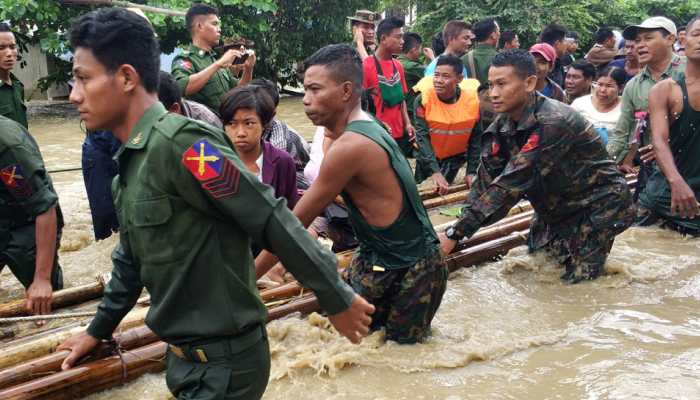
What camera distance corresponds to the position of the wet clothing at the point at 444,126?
705cm

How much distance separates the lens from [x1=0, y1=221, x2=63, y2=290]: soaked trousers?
4.03m

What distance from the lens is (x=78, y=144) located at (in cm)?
1075

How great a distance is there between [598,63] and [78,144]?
836 centimetres

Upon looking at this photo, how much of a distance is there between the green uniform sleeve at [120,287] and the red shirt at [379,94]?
516cm

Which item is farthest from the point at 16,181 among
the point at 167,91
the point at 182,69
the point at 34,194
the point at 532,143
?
the point at 532,143

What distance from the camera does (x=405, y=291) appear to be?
3.36m

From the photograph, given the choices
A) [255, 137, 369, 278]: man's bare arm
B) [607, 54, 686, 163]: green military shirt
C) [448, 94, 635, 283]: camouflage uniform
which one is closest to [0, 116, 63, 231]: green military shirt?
[255, 137, 369, 278]: man's bare arm

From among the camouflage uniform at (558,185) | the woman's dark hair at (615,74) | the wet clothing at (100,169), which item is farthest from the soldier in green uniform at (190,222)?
the woman's dark hair at (615,74)

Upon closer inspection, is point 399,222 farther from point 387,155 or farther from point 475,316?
point 475,316

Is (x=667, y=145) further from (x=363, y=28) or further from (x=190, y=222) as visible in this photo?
(x=190, y=222)

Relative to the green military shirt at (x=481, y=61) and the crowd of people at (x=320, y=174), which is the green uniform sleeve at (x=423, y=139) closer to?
the crowd of people at (x=320, y=174)

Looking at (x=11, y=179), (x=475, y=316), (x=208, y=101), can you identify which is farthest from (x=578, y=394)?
(x=208, y=101)

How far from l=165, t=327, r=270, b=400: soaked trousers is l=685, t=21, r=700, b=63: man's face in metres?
4.52

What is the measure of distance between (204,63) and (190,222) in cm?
450
